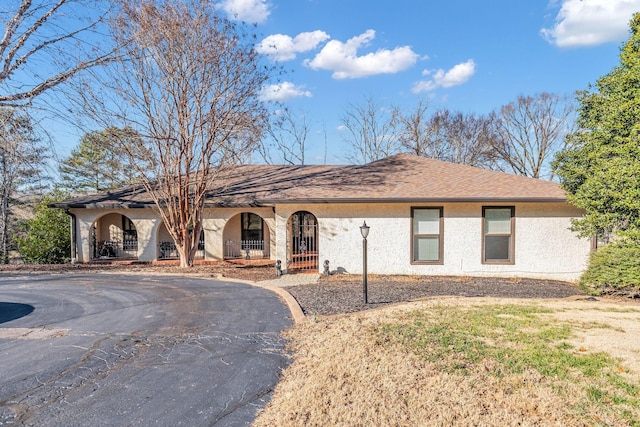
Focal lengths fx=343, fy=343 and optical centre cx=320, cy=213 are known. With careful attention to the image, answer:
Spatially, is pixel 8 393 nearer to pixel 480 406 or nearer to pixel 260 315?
pixel 260 315

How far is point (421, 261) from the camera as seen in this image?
11.0m

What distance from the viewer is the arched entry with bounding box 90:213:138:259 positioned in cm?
1549

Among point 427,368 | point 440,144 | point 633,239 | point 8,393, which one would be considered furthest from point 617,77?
point 440,144

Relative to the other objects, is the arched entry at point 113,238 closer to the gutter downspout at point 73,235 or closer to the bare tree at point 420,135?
the gutter downspout at point 73,235

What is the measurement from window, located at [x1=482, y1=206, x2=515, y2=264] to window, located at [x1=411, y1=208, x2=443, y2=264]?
145 cm

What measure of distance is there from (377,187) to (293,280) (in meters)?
4.15

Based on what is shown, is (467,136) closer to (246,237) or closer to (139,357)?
(246,237)

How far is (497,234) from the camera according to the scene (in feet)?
35.6

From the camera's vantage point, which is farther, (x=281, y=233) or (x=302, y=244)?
(x=302, y=244)

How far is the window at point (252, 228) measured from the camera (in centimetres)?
1591

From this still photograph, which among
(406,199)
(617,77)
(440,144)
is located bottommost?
(406,199)

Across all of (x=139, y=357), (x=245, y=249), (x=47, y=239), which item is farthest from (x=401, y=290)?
(x=47, y=239)

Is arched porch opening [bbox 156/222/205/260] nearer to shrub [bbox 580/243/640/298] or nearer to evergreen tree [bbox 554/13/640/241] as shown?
shrub [bbox 580/243/640/298]

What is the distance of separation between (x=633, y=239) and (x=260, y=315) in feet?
29.4
